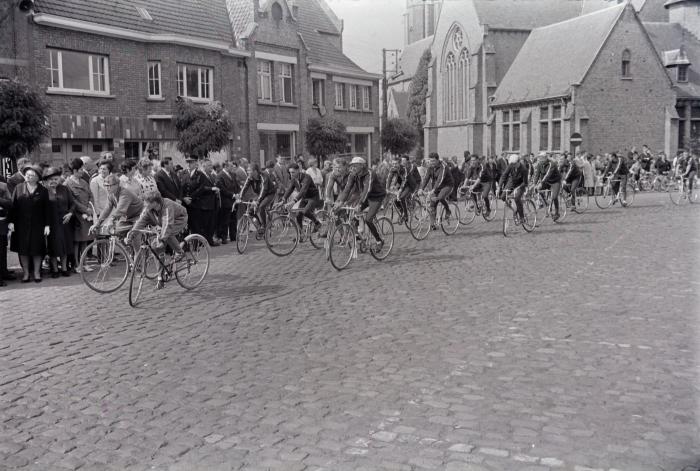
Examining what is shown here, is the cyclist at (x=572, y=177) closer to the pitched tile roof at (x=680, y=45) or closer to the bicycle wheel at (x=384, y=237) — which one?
the bicycle wheel at (x=384, y=237)

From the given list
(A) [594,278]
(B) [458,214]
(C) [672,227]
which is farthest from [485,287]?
(C) [672,227]

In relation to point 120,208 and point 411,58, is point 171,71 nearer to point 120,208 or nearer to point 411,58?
point 120,208

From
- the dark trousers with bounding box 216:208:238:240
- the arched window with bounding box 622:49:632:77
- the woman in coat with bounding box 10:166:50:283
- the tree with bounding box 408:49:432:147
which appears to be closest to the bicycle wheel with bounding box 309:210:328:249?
A: the dark trousers with bounding box 216:208:238:240

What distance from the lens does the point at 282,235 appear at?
13.8 metres

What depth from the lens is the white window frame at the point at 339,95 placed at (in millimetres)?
37406

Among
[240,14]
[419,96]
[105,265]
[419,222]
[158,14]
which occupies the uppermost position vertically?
[419,96]

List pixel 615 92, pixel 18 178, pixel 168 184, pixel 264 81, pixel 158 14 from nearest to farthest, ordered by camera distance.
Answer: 1. pixel 18 178
2. pixel 168 184
3. pixel 158 14
4. pixel 264 81
5. pixel 615 92

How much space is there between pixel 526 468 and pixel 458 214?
1369 centimetres

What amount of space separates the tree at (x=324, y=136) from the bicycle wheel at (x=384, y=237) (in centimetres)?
2088

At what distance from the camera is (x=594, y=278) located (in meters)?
10.8

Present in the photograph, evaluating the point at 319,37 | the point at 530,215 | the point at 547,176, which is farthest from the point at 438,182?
the point at 319,37

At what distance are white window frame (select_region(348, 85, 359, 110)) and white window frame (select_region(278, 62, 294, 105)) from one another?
187 inches

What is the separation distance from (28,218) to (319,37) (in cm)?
2826

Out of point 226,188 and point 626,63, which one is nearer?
point 226,188
